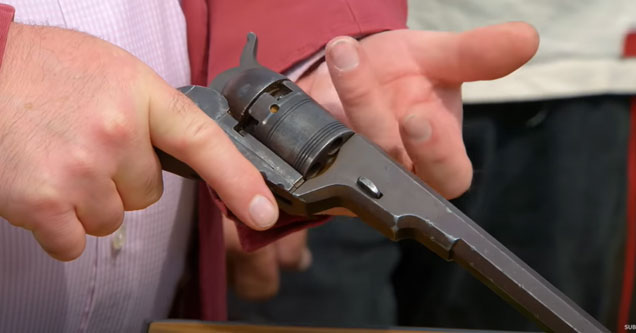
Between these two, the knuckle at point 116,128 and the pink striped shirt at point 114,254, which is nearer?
the knuckle at point 116,128

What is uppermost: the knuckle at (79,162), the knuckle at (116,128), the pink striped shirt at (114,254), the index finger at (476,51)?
the knuckle at (116,128)

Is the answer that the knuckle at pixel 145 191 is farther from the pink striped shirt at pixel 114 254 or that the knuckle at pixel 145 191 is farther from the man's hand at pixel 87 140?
the pink striped shirt at pixel 114 254

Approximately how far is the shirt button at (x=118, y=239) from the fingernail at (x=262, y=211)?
16 centimetres

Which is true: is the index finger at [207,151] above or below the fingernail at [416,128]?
above

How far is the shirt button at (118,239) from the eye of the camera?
50cm

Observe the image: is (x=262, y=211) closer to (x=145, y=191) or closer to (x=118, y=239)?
(x=145, y=191)

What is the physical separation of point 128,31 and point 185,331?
201 millimetres

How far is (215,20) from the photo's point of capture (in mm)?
563

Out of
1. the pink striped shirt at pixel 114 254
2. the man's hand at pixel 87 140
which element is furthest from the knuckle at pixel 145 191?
the pink striped shirt at pixel 114 254

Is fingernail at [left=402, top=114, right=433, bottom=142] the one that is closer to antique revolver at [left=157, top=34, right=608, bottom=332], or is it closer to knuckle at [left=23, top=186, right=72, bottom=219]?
antique revolver at [left=157, top=34, right=608, bottom=332]

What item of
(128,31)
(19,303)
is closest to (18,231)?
(19,303)

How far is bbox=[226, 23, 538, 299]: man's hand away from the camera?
16.6 inches

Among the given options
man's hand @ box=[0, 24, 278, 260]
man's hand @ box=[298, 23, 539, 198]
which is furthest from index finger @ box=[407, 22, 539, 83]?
man's hand @ box=[0, 24, 278, 260]

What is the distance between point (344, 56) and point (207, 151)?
0.10 metres
